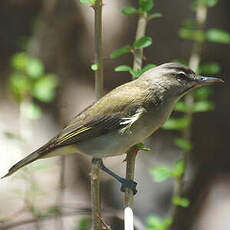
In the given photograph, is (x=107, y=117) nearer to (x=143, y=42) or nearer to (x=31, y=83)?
(x=143, y=42)

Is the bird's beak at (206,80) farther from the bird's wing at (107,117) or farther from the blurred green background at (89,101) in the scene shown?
the blurred green background at (89,101)

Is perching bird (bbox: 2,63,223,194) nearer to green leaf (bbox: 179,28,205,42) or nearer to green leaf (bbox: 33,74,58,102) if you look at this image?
green leaf (bbox: 179,28,205,42)

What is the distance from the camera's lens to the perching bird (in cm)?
353

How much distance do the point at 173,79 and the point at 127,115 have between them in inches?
17.3

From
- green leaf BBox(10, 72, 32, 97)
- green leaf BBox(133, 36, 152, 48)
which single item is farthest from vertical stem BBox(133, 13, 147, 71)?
green leaf BBox(10, 72, 32, 97)

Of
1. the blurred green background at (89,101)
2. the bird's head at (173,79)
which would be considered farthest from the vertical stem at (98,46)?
the blurred green background at (89,101)

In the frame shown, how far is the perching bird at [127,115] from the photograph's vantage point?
3525 mm

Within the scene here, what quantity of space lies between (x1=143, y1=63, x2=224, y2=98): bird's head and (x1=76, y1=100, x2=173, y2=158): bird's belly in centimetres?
14

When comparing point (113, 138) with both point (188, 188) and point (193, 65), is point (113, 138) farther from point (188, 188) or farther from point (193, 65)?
point (188, 188)

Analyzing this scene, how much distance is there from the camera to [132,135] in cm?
350

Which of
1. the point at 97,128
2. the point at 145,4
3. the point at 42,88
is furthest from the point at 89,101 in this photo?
the point at 145,4

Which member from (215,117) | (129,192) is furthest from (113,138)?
(215,117)

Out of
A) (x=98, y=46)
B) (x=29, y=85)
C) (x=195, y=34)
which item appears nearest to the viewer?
(x=98, y=46)

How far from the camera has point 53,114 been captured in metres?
6.49
